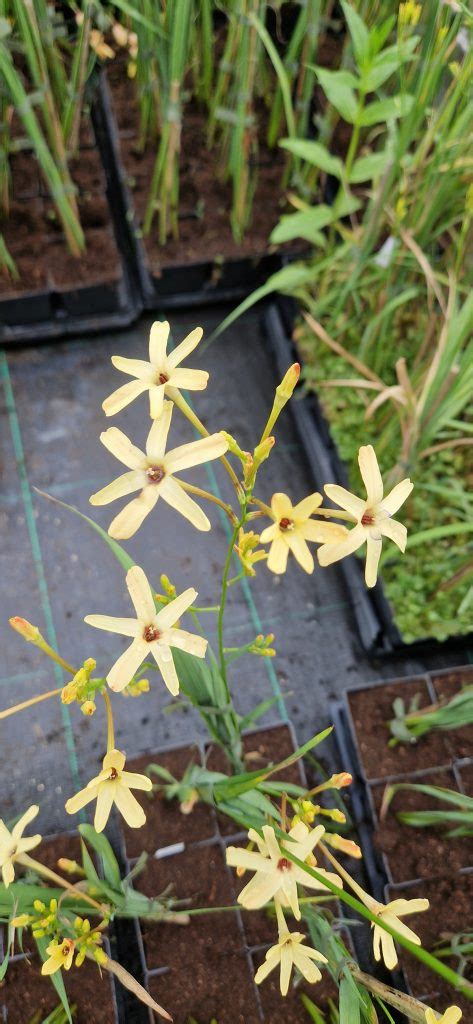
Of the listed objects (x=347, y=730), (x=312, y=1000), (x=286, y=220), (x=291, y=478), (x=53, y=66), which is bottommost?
(x=312, y=1000)

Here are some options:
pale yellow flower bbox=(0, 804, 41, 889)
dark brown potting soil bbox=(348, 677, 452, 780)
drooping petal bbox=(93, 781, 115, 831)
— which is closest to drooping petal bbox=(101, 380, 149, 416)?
drooping petal bbox=(93, 781, 115, 831)

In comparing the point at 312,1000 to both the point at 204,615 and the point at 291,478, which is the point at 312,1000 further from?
the point at 291,478

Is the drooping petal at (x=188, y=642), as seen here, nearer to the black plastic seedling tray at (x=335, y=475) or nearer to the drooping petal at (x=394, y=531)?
the drooping petal at (x=394, y=531)

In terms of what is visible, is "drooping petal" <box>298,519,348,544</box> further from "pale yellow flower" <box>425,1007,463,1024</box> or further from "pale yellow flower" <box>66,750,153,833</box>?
"pale yellow flower" <box>425,1007,463,1024</box>

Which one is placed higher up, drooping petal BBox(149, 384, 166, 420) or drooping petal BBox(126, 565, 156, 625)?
drooping petal BBox(149, 384, 166, 420)

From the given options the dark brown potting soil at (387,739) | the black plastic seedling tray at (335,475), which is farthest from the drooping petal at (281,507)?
the black plastic seedling tray at (335,475)

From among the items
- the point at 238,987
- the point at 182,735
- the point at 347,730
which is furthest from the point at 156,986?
the point at 347,730
